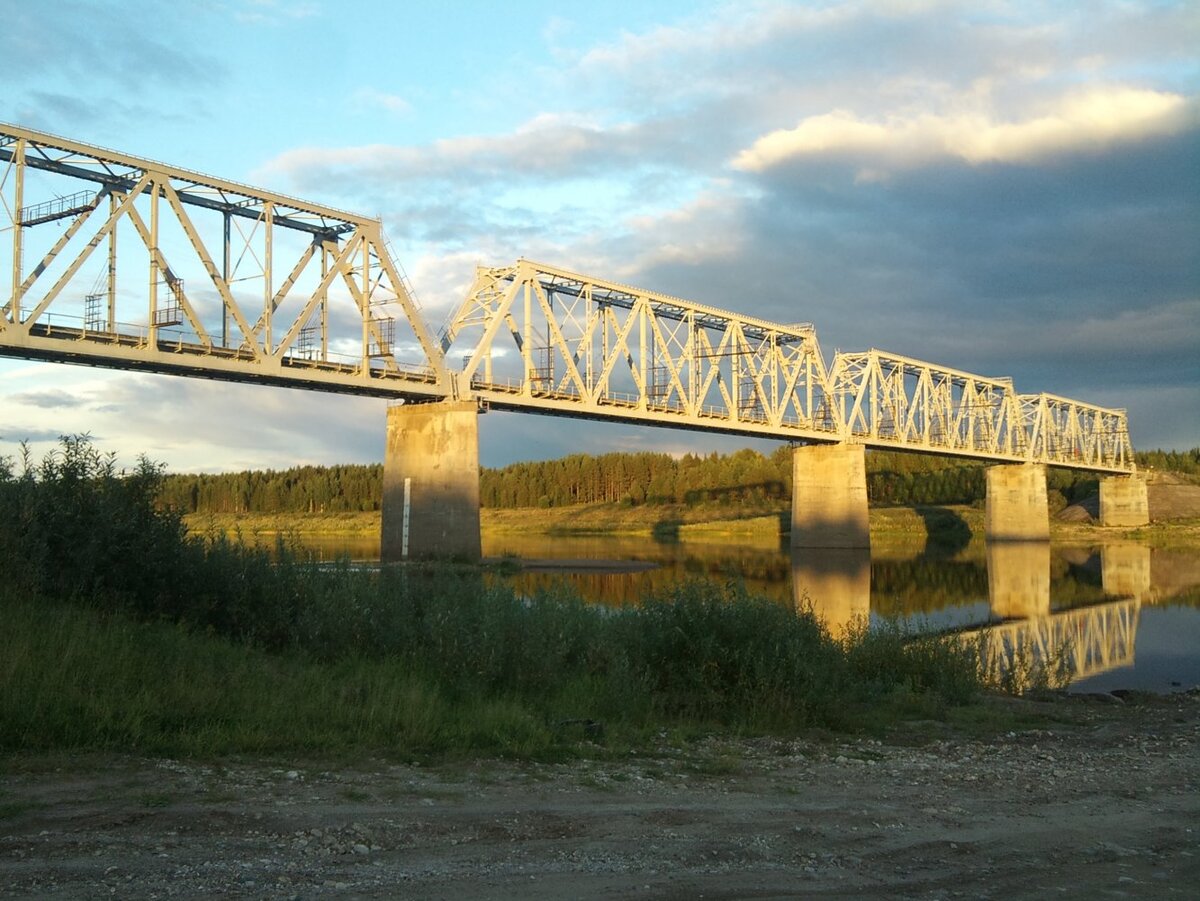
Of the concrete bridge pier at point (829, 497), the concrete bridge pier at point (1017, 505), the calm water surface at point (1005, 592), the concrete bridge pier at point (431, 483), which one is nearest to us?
the calm water surface at point (1005, 592)

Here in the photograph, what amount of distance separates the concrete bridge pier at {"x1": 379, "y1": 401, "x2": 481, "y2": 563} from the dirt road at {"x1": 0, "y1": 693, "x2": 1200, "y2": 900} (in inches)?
1771

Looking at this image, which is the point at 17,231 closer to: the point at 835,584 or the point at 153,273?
the point at 153,273

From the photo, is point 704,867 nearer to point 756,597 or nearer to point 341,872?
point 341,872

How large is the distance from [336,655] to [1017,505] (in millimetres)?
111487

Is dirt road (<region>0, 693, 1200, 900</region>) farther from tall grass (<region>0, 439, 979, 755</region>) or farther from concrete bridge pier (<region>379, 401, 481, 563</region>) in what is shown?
concrete bridge pier (<region>379, 401, 481, 563</region>)

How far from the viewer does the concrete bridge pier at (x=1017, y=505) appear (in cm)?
11019

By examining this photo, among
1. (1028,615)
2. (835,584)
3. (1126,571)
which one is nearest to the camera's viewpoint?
→ (1028,615)

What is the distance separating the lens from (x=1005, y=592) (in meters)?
48.3

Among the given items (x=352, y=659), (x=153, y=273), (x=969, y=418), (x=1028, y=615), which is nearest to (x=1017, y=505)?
(x=969, y=418)

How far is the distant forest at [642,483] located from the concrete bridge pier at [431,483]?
295 ft

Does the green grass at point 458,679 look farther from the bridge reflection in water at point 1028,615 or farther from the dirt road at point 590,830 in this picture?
the bridge reflection in water at point 1028,615

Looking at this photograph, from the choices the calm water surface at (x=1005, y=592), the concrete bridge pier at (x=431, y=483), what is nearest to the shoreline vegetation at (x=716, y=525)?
the calm water surface at (x=1005, y=592)

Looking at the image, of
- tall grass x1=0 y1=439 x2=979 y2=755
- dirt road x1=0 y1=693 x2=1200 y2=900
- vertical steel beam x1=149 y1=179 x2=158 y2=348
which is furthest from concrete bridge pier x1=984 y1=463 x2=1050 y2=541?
dirt road x1=0 y1=693 x2=1200 y2=900

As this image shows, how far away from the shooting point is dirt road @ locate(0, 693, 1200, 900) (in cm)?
642
